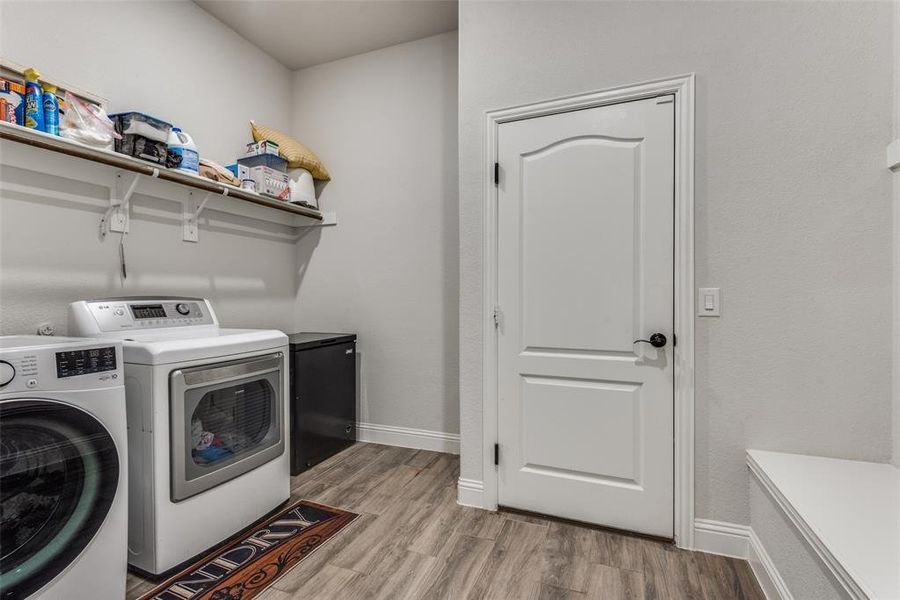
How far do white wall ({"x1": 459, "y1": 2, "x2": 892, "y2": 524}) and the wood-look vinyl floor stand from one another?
0.30 m

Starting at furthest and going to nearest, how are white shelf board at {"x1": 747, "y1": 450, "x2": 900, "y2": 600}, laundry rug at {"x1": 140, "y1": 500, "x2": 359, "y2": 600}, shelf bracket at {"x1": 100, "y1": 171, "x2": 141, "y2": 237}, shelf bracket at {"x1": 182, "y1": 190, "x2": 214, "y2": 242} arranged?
shelf bracket at {"x1": 182, "y1": 190, "x2": 214, "y2": 242} → shelf bracket at {"x1": 100, "y1": 171, "x2": 141, "y2": 237} → laundry rug at {"x1": 140, "y1": 500, "x2": 359, "y2": 600} → white shelf board at {"x1": 747, "y1": 450, "x2": 900, "y2": 600}

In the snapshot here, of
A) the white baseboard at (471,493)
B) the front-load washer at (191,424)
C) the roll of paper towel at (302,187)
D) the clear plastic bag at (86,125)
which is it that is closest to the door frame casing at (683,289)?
the white baseboard at (471,493)

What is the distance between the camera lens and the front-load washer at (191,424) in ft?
5.12

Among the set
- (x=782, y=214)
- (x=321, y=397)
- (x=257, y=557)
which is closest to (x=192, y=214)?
(x=321, y=397)

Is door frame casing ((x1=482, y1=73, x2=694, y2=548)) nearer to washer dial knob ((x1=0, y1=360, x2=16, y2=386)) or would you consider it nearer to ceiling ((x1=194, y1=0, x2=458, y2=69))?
ceiling ((x1=194, y1=0, x2=458, y2=69))

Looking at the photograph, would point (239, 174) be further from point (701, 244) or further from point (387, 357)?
point (701, 244)

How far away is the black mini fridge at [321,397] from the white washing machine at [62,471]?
1100mm

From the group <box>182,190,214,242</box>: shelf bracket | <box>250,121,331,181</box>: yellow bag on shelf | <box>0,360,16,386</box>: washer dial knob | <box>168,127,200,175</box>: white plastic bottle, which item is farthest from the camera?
<box>250,121,331,181</box>: yellow bag on shelf

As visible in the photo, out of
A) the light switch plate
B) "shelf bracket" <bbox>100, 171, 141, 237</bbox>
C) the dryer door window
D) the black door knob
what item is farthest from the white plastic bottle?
the light switch plate

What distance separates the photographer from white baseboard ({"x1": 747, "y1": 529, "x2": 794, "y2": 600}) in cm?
142

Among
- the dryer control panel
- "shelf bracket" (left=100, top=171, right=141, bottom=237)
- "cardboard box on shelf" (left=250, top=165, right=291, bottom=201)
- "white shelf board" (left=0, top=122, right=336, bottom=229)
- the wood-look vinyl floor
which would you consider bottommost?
the wood-look vinyl floor

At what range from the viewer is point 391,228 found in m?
3.06

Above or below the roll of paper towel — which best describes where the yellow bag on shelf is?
above

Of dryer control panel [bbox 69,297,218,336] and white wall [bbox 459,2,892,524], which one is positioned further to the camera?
dryer control panel [bbox 69,297,218,336]
